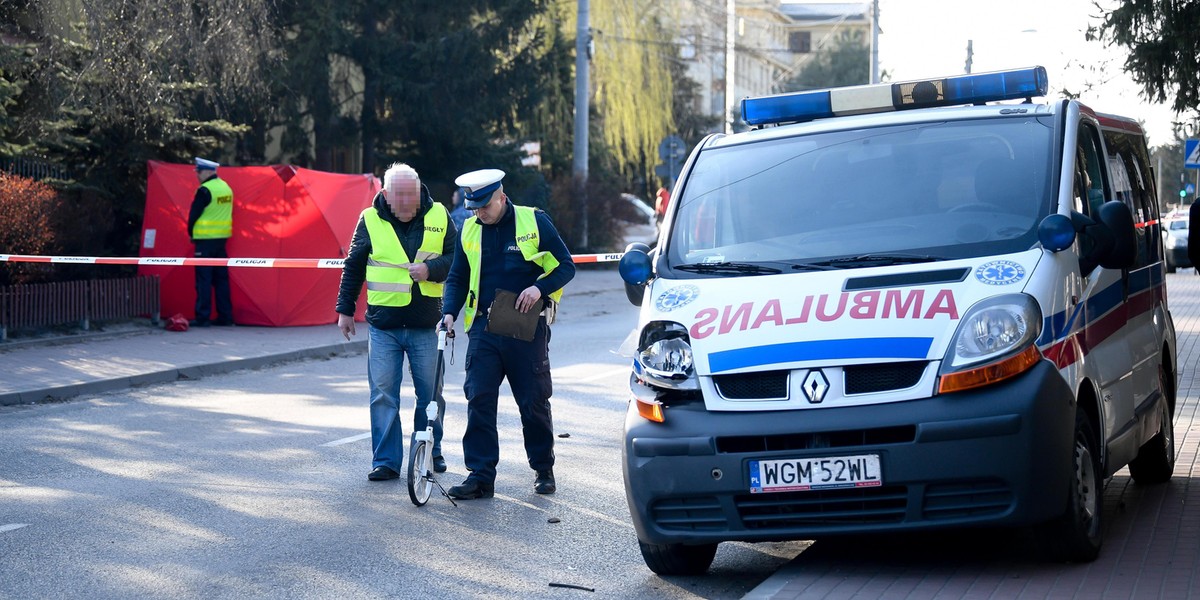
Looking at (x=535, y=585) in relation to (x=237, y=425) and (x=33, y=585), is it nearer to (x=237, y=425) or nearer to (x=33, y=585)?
(x=33, y=585)

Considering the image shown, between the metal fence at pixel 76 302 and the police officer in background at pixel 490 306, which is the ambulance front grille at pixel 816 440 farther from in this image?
the metal fence at pixel 76 302

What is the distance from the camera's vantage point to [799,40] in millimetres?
118875

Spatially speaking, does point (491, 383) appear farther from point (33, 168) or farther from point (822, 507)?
point (33, 168)

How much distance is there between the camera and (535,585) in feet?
20.6

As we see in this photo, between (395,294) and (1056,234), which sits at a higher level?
(1056,234)

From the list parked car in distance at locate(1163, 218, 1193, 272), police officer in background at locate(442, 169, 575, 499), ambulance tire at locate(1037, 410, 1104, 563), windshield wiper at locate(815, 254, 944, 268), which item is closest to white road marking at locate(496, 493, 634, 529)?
police officer in background at locate(442, 169, 575, 499)

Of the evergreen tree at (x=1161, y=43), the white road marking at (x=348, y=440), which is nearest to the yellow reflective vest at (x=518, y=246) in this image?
the white road marking at (x=348, y=440)

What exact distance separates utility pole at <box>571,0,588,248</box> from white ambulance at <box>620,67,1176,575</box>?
83.5ft

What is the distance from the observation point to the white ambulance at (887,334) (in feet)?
18.2

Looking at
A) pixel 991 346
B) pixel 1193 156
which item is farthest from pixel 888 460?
pixel 1193 156

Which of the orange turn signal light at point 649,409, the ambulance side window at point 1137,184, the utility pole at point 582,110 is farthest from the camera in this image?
the utility pole at point 582,110

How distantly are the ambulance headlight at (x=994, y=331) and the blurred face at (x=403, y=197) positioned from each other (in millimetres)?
3934

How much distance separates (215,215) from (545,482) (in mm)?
11244

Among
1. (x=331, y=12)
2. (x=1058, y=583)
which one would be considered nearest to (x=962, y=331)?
(x=1058, y=583)
